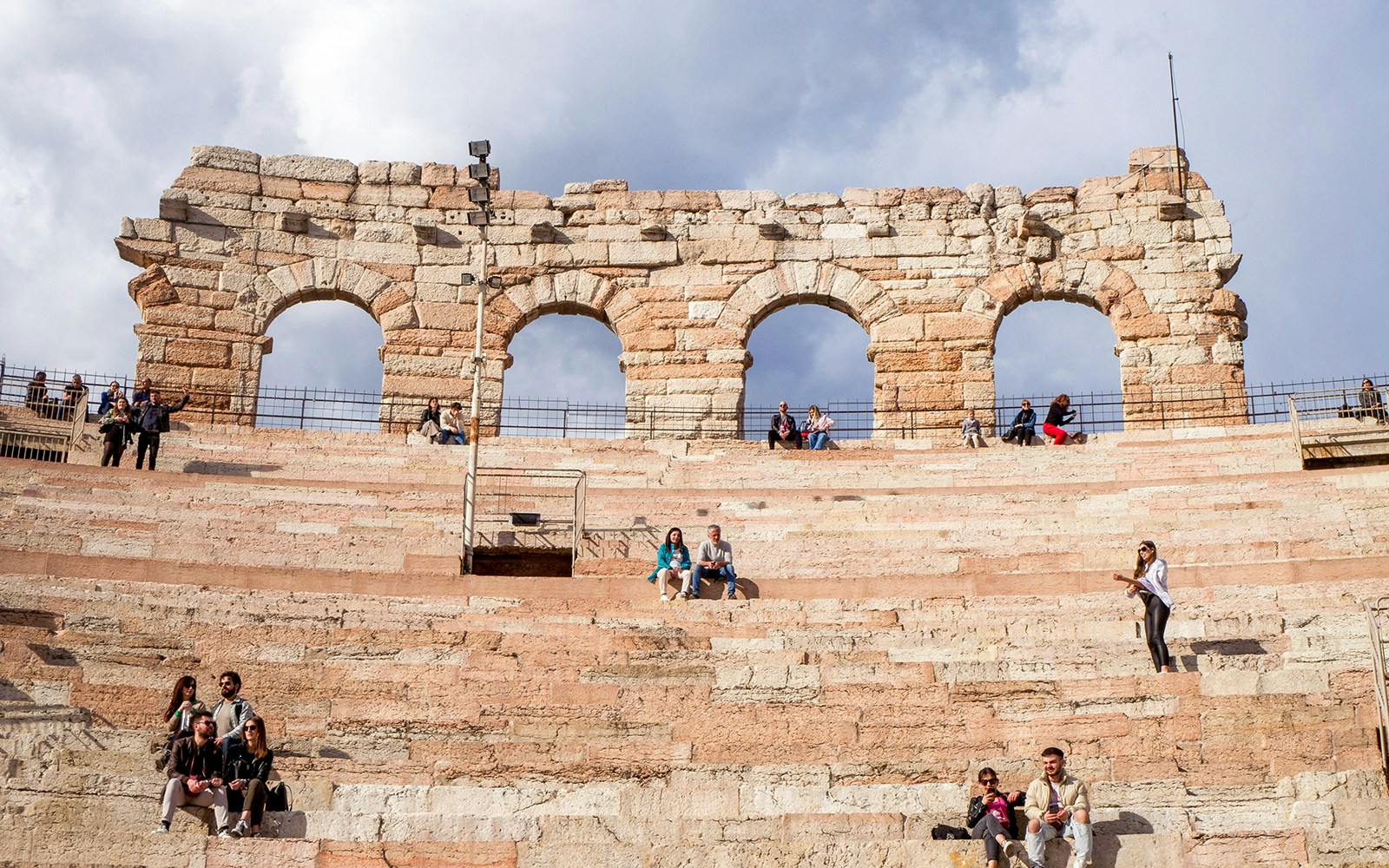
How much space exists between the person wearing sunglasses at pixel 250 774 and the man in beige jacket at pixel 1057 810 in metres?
5.25

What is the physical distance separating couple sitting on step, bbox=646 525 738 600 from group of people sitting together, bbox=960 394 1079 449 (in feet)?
26.8

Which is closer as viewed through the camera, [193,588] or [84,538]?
[193,588]

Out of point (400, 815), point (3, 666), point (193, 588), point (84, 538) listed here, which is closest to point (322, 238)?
point (84, 538)

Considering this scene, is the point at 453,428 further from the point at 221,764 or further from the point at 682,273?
the point at 221,764

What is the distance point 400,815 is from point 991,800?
415 centimetres

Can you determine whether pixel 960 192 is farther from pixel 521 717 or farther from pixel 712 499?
pixel 521 717

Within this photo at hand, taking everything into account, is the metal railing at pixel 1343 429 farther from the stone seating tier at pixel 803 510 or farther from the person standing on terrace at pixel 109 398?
the person standing on terrace at pixel 109 398

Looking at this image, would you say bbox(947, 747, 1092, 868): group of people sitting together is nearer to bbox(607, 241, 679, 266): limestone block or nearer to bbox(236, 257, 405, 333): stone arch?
bbox(607, 241, 679, 266): limestone block

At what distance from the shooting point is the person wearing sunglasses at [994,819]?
10.7 metres

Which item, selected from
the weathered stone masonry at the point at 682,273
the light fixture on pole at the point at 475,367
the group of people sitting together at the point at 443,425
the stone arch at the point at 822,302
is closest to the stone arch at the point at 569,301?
the weathered stone masonry at the point at 682,273

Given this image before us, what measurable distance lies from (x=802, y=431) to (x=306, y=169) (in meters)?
10.2

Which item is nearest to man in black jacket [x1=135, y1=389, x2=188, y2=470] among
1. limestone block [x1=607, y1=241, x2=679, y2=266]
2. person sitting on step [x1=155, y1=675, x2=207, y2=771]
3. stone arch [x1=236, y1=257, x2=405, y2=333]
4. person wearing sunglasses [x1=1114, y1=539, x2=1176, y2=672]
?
stone arch [x1=236, y1=257, x2=405, y2=333]

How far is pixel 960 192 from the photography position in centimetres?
2816

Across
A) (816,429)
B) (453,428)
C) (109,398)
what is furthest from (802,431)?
(109,398)
